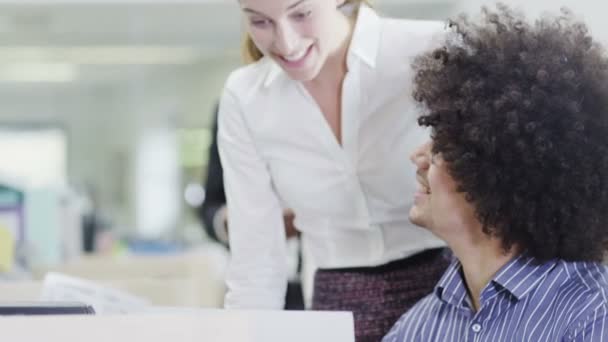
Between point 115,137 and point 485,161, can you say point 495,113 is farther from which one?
point 115,137

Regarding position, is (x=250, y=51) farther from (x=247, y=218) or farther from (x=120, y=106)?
(x=120, y=106)

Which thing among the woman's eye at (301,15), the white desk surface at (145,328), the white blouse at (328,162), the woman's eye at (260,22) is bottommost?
the white desk surface at (145,328)

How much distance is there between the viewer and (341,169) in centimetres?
140

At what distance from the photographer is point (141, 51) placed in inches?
330

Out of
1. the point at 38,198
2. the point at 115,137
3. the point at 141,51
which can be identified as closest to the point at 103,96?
the point at 115,137

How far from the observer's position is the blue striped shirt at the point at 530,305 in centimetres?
107

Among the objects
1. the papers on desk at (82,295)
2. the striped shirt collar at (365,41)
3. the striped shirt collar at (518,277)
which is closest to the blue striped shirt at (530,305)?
the striped shirt collar at (518,277)

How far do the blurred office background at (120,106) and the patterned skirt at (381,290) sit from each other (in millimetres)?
2062

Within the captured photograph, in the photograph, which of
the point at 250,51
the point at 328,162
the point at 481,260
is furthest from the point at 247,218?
the point at 481,260

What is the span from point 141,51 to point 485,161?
7473mm

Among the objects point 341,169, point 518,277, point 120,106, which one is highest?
point 341,169

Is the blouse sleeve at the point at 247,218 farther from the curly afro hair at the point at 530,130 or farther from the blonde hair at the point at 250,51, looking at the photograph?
the curly afro hair at the point at 530,130

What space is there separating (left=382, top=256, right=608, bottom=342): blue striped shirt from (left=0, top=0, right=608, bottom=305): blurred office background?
2.32 meters

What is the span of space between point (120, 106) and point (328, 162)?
10.0 meters
